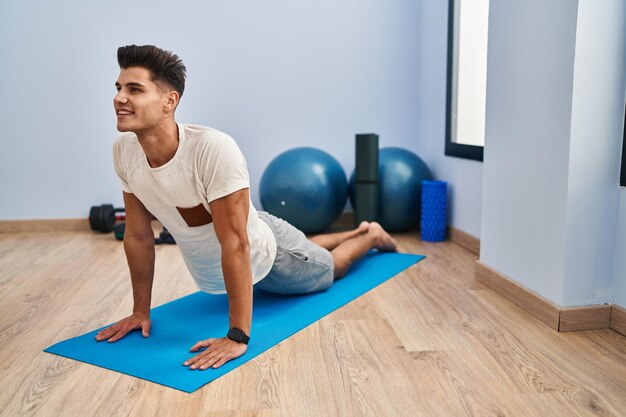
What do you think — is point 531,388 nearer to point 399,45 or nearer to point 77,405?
point 77,405

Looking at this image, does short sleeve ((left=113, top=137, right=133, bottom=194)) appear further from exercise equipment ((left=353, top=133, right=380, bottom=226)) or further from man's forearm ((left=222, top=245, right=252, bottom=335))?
exercise equipment ((left=353, top=133, right=380, bottom=226))

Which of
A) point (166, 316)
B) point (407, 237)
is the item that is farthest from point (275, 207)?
point (166, 316)

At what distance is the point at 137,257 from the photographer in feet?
6.27

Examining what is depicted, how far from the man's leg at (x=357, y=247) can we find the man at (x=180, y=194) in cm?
64

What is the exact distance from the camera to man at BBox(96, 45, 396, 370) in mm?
1621

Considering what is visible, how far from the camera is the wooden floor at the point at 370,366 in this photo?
4.69 feet

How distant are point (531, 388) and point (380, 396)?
16.3 inches

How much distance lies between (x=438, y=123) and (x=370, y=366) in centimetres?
239

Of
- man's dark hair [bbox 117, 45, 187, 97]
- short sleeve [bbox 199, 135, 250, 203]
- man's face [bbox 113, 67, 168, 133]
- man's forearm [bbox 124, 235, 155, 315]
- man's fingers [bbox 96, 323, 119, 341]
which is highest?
man's dark hair [bbox 117, 45, 187, 97]

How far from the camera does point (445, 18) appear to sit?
352 centimetres

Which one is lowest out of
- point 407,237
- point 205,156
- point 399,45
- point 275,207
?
point 407,237

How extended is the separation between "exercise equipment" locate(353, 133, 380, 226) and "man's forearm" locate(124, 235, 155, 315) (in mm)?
1769

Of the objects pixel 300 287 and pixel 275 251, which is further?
pixel 300 287

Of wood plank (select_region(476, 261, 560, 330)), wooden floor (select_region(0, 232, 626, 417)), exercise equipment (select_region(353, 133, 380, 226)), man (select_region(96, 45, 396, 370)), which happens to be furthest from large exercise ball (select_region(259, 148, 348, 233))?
man (select_region(96, 45, 396, 370))
